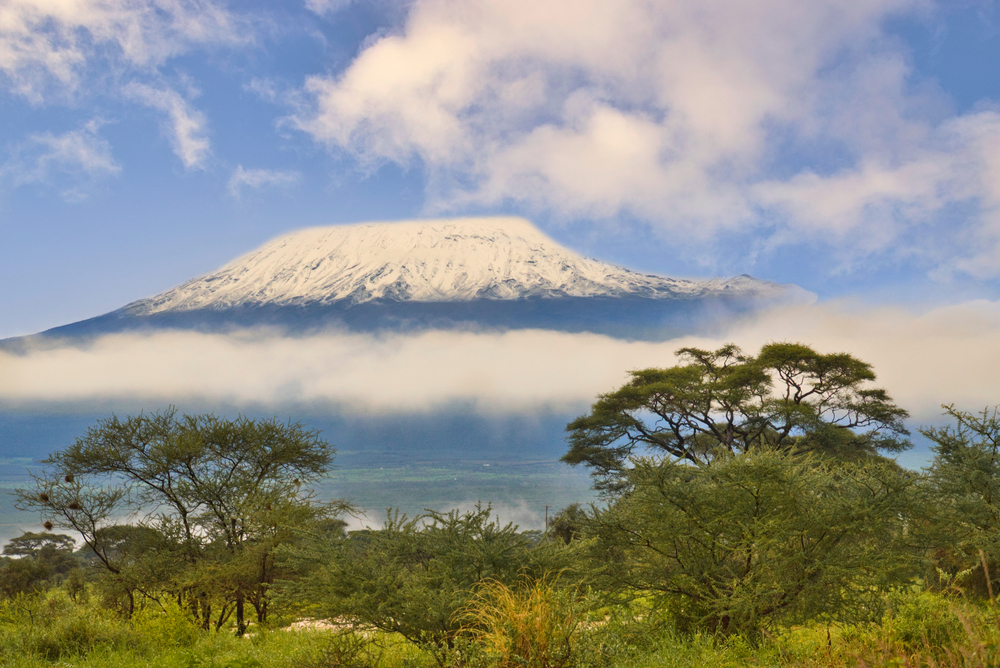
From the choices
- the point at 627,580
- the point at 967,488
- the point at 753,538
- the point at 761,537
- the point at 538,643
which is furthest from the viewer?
the point at 967,488

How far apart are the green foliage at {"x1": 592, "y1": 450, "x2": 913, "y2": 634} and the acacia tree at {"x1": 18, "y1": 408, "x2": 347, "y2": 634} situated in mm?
9251

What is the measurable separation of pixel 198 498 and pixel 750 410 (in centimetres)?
2370

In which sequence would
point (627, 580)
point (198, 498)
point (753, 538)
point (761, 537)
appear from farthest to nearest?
point (198, 498) → point (627, 580) → point (753, 538) → point (761, 537)

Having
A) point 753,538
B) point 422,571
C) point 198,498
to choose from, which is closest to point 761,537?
point 753,538

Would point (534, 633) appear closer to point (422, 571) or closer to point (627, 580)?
point (422, 571)

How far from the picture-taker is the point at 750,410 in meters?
30.0

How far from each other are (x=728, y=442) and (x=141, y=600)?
23912 mm

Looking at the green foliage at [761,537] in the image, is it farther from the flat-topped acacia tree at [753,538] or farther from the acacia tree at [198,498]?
the acacia tree at [198,498]

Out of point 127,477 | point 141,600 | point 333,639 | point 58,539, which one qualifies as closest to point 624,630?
point 333,639

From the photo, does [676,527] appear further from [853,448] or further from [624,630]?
[853,448]

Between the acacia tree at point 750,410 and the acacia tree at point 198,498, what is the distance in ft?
52.3

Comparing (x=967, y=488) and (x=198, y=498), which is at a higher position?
(x=967, y=488)

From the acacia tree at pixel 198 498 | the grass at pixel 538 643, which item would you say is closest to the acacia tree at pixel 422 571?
the grass at pixel 538 643

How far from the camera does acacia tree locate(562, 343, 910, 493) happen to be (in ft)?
95.9
